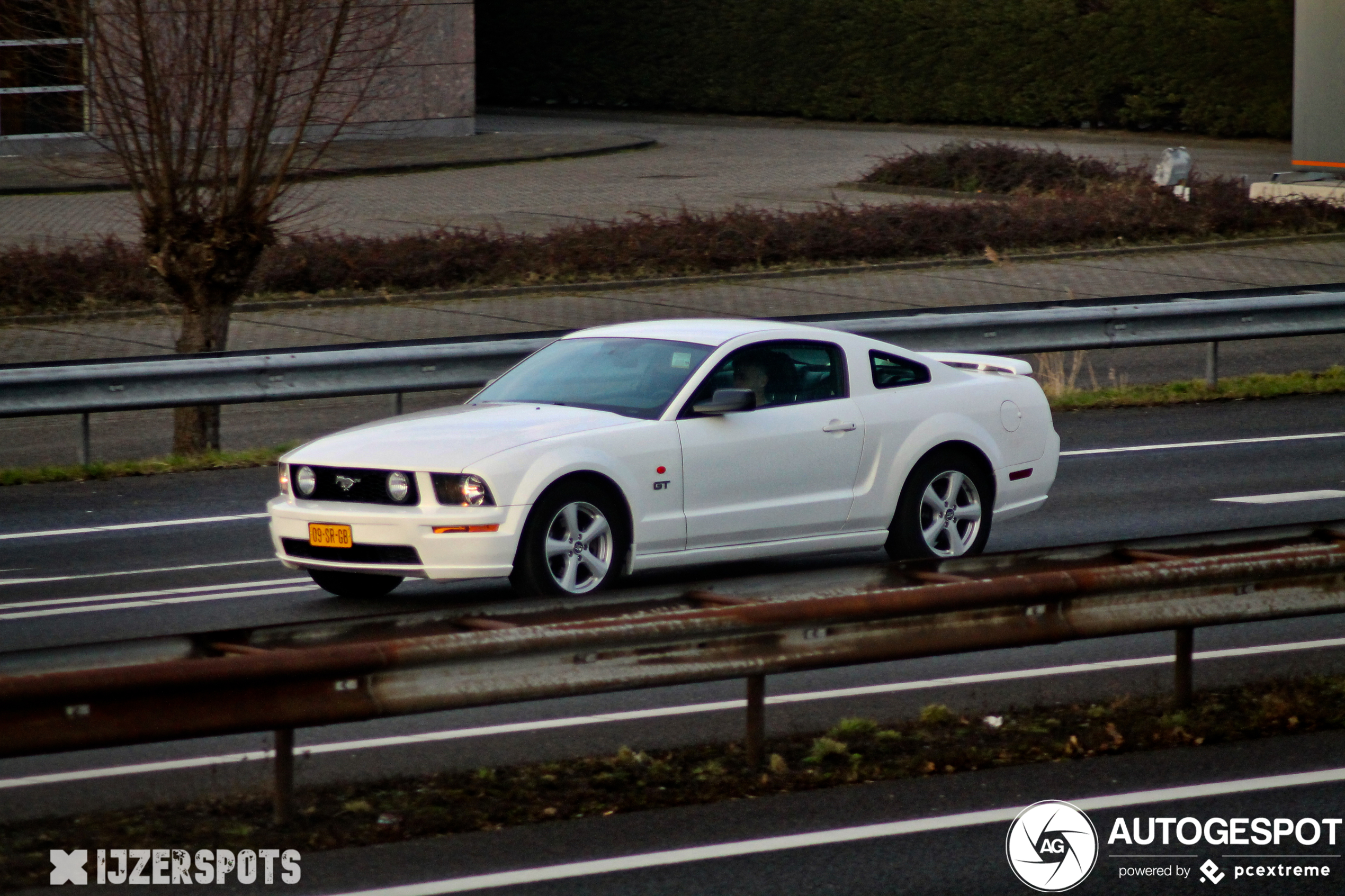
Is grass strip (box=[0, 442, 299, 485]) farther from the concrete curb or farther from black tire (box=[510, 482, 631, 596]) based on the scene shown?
the concrete curb

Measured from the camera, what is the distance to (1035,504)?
447 inches

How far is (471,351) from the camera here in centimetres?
1533

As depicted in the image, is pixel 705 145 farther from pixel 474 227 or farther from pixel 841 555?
pixel 841 555

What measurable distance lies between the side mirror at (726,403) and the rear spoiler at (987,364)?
79.0 inches

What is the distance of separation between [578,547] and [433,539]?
75 centimetres

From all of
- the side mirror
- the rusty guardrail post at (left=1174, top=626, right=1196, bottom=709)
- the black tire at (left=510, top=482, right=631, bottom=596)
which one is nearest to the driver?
the side mirror

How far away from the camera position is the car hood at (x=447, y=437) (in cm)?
952

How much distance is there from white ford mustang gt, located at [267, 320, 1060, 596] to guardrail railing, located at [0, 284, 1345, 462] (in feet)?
13.0

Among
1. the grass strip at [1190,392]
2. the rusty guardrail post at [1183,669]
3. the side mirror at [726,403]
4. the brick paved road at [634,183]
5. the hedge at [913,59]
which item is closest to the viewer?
the rusty guardrail post at [1183,669]

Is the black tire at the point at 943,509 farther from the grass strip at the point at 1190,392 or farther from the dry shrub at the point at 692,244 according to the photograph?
the dry shrub at the point at 692,244

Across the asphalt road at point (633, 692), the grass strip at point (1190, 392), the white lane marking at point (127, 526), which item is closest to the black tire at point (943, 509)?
the asphalt road at point (633, 692)

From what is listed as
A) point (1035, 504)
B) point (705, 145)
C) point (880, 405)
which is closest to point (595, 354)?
point (880, 405)

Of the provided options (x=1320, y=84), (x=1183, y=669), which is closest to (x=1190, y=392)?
(x=1183, y=669)

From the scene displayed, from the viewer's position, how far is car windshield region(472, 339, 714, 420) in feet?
33.6
